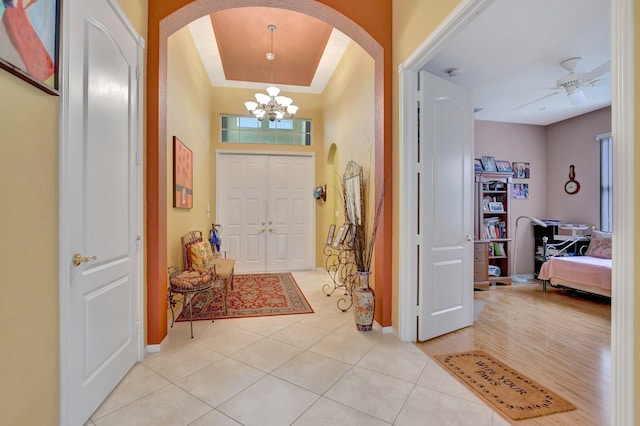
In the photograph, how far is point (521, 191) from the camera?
591cm

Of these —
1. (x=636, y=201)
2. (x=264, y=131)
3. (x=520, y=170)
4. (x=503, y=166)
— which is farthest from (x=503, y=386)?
(x=264, y=131)

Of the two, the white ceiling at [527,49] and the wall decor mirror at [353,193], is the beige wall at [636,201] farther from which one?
the wall decor mirror at [353,193]

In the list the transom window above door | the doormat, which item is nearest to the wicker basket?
the doormat

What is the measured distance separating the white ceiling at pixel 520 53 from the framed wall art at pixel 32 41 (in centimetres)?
241

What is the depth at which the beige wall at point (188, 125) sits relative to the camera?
11.0 feet

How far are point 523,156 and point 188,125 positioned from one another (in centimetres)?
596

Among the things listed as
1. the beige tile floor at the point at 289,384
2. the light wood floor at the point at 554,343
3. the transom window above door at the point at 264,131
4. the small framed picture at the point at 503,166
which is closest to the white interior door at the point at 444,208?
the light wood floor at the point at 554,343

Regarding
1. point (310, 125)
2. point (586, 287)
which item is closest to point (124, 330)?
point (310, 125)

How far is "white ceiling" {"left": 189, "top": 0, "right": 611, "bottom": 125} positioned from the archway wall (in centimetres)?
73

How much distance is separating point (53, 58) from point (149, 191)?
47.0 inches

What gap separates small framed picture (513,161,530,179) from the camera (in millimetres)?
5883

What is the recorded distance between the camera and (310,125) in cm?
638

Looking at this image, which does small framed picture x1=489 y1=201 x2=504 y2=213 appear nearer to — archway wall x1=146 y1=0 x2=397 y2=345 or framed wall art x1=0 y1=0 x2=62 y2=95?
archway wall x1=146 y1=0 x2=397 y2=345

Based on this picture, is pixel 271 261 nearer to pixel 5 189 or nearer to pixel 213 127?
pixel 213 127
